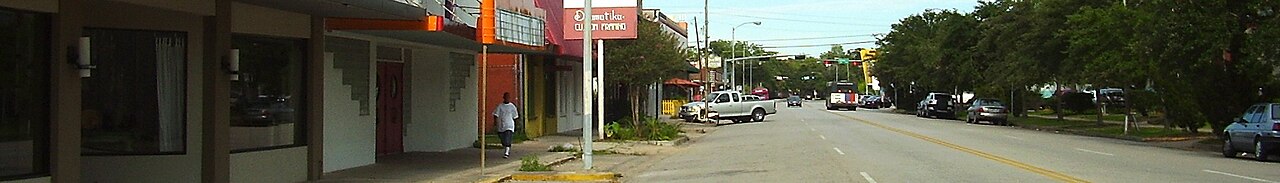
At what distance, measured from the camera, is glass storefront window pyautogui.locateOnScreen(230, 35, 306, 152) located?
1503cm

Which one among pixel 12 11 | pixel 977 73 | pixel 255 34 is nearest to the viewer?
pixel 12 11

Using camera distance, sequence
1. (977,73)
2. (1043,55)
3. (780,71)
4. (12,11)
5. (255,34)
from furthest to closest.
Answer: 1. (780,71)
2. (977,73)
3. (1043,55)
4. (255,34)
5. (12,11)

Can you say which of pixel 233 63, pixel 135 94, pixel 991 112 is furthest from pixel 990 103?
pixel 135 94

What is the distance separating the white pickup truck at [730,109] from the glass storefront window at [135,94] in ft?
130

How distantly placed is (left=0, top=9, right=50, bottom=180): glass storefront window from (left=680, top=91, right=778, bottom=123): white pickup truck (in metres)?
42.6

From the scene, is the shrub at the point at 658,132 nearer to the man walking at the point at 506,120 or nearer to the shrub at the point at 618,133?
the shrub at the point at 618,133

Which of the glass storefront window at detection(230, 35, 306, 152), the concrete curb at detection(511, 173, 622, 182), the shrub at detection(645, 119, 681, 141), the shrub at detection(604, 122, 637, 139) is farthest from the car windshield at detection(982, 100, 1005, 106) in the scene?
the glass storefront window at detection(230, 35, 306, 152)

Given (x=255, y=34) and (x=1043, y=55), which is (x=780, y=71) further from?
(x=255, y=34)

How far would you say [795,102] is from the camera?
108m

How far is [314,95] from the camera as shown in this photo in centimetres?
1622

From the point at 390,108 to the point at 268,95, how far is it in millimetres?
7840

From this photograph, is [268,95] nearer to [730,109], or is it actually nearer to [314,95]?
[314,95]

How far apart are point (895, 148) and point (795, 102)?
81.1m

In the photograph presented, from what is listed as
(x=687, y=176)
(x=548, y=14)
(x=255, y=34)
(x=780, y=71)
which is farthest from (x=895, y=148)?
(x=780, y=71)
